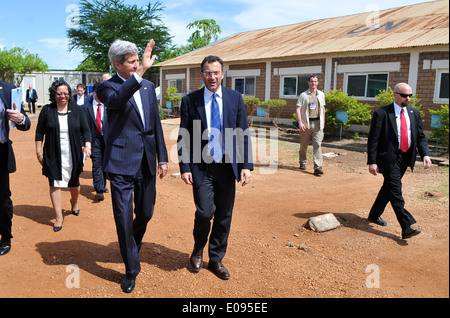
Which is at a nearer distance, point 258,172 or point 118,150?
point 118,150

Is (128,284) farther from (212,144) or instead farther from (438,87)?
(438,87)

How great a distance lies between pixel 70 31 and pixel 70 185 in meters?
36.0

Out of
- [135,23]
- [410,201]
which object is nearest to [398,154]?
[410,201]

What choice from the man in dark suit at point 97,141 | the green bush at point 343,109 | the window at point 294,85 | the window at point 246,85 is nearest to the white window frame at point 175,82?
the window at point 246,85

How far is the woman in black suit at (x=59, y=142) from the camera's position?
16.6ft

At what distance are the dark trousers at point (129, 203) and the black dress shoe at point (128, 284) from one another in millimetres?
35

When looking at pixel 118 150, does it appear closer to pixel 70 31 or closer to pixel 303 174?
pixel 303 174

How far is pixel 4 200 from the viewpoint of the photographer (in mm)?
4340

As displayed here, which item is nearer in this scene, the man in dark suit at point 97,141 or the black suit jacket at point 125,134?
the black suit jacket at point 125,134

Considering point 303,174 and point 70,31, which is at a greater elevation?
point 70,31

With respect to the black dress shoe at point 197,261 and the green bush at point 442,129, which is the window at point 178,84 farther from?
the black dress shoe at point 197,261

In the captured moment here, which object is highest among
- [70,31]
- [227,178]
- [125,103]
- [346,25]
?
[70,31]

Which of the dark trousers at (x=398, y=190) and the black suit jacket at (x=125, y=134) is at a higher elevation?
the black suit jacket at (x=125, y=134)

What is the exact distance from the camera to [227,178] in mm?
3812
